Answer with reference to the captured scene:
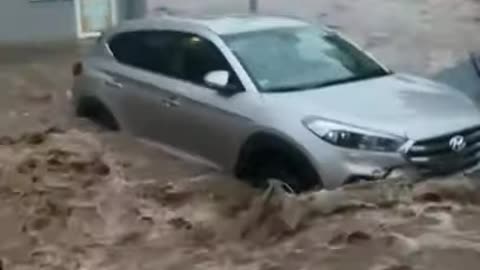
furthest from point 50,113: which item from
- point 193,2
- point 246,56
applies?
point 193,2

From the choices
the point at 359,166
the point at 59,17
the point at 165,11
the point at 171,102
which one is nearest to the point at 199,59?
the point at 171,102

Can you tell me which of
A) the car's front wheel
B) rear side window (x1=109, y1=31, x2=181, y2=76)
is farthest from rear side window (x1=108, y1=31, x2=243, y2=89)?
the car's front wheel

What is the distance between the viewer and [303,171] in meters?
8.93

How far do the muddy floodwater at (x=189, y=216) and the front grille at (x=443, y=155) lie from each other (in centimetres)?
28

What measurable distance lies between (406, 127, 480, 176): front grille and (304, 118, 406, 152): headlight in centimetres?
15

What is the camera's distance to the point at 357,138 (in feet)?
28.6

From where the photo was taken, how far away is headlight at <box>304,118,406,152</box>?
8.68 meters

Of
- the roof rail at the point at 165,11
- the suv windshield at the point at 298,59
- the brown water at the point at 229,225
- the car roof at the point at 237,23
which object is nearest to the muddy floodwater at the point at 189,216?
the brown water at the point at 229,225

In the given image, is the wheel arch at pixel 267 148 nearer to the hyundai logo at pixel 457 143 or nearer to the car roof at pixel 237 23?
the hyundai logo at pixel 457 143

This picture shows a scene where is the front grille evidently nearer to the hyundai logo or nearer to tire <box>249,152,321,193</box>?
the hyundai logo

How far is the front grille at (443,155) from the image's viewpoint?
28.6ft

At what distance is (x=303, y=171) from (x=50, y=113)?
5.57 metres

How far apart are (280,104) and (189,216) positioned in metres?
1.58

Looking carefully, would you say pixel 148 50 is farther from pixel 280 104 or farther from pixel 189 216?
pixel 189 216
